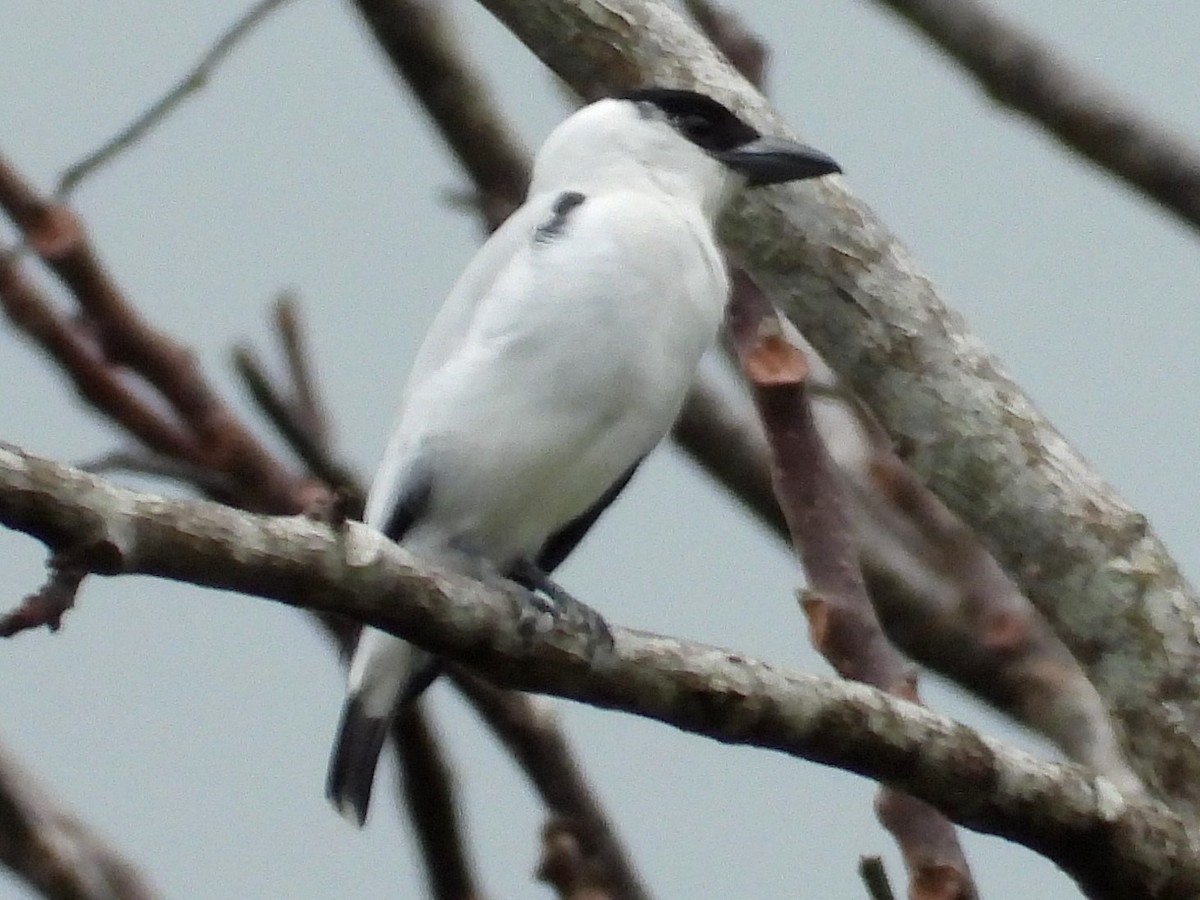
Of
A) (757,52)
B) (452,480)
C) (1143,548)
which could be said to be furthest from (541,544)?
(1143,548)

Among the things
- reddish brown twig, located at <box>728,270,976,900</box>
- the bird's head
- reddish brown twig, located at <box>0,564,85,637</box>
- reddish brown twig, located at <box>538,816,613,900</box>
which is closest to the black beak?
the bird's head

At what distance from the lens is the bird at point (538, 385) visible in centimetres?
352

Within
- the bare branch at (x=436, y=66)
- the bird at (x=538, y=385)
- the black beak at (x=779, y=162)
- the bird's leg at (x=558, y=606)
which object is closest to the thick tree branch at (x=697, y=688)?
the bird's leg at (x=558, y=606)

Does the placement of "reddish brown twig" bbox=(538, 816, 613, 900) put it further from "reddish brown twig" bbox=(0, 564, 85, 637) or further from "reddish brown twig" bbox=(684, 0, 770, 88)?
"reddish brown twig" bbox=(684, 0, 770, 88)

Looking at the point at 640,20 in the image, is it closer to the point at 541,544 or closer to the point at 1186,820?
the point at 541,544

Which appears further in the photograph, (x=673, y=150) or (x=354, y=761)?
(x=673, y=150)

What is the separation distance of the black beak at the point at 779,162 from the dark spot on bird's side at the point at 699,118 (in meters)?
0.07

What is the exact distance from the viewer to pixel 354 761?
11.5 feet

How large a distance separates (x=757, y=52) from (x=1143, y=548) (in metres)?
1.28

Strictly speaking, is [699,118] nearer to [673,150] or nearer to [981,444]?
[673,150]

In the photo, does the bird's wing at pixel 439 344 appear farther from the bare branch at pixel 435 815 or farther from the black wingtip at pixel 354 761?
the bare branch at pixel 435 815

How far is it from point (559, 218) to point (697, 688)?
144 centimetres

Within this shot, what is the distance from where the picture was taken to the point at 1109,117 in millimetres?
2955

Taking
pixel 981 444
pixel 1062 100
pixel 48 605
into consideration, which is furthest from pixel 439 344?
pixel 48 605
